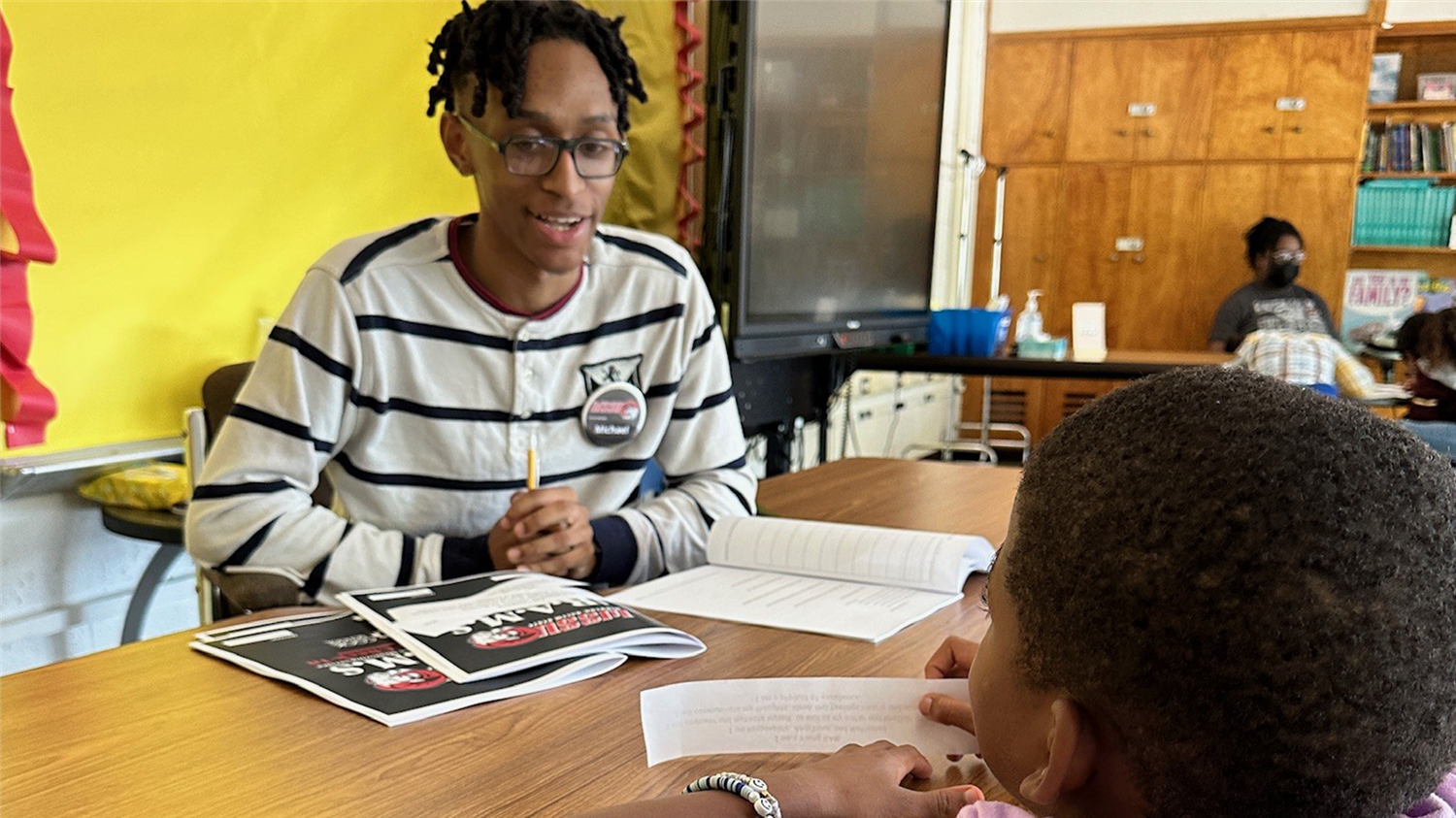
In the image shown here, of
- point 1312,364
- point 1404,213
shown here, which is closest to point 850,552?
point 1312,364

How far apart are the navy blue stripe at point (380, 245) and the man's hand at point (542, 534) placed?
1.20ft

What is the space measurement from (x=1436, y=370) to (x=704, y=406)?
7.23 feet

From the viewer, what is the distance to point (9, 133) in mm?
1708

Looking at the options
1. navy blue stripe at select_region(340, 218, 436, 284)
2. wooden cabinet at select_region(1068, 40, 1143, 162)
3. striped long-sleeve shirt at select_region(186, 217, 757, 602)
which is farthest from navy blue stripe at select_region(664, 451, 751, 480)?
wooden cabinet at select_region(1068, 40, 1143, 162)

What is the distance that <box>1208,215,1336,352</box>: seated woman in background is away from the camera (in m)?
5.34

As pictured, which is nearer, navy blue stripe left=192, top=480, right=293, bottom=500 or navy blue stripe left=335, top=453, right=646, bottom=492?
navy blue stripe left=192, top=480, right=293, bottom=500

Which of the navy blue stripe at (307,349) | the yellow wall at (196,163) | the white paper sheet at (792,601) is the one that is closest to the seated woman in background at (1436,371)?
the yellow wall at (196,163)

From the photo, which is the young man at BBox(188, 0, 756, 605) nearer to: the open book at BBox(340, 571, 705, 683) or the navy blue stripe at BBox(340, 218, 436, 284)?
the navy blue stripe at BBox(340, 218, 436, 284)

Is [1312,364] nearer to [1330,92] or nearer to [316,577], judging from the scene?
[316,577]

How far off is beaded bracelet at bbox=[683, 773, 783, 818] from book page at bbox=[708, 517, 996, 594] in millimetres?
557

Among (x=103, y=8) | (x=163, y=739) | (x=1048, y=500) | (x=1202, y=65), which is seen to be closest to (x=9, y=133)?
(x=103, y=8)

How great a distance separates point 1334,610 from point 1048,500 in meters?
0.13

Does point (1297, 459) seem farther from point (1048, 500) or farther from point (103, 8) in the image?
point (103, 8)

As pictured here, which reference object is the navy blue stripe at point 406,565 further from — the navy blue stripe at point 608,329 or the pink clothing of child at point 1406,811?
the pink clothing of child at point 1406,811
